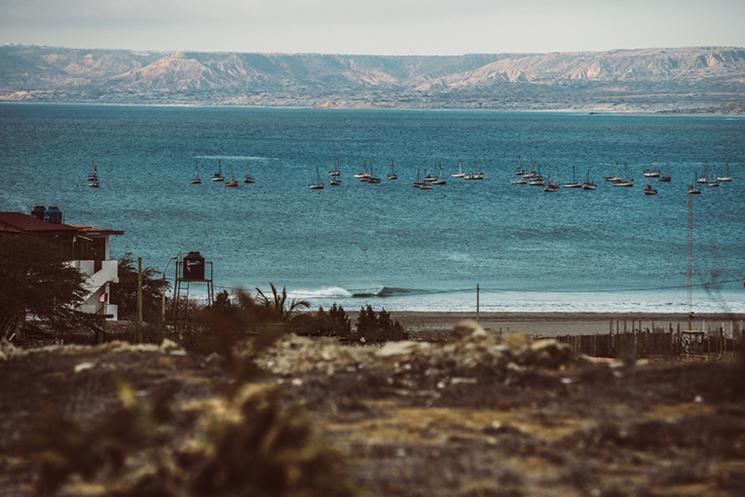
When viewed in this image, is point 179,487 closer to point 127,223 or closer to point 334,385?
point 334,385

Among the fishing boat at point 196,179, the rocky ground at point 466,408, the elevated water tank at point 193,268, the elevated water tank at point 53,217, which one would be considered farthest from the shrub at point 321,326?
the fishing boat at point 196,179

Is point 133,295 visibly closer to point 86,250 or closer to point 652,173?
point 86,250

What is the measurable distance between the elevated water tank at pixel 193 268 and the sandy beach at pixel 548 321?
802cm

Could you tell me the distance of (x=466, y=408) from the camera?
12.1 metres

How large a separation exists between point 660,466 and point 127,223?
82.1 metres

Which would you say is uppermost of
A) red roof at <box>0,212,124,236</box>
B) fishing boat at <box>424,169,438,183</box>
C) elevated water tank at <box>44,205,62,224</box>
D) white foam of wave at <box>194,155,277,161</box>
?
red roof at <box>0,212,124,236</box>

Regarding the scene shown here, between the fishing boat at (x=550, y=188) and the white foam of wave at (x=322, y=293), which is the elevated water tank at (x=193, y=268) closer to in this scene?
the white foam of wave at (x=322, y=293)

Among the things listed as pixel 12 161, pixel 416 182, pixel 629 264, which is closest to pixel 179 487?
pixel 629 264

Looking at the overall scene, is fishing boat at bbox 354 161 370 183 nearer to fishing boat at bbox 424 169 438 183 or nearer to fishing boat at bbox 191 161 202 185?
fishing boat at bbox 424 169 438 183

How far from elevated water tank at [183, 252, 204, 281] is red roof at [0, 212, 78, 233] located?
3917 millimetres

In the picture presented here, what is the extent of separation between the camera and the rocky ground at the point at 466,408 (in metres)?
9.64

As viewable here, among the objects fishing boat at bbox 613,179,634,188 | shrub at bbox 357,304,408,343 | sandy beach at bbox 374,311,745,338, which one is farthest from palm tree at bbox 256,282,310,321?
fishing boat at bbox 613,179,634,188

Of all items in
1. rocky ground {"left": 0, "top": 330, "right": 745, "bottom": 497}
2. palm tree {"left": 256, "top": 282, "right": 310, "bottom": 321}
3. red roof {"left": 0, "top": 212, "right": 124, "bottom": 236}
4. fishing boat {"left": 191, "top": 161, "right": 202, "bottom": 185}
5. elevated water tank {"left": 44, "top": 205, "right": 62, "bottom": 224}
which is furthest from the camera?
fishing boat {"left": 191, "top": 161, "right": 202, "bottom": 185}

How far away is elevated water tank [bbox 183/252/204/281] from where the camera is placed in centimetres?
3912
